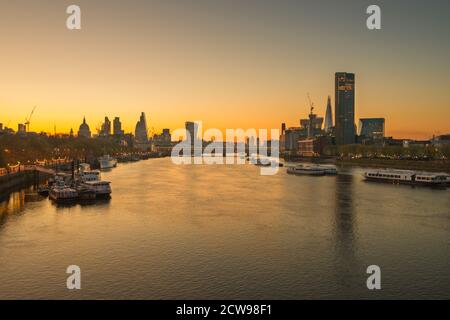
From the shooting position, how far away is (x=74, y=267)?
80.7 feet

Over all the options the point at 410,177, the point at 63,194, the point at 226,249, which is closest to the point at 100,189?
the point at 63,194

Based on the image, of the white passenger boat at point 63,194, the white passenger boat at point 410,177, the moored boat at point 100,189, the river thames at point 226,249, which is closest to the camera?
the river thames at point 226,249

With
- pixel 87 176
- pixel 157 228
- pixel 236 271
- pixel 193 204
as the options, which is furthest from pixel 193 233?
pixel 87 176

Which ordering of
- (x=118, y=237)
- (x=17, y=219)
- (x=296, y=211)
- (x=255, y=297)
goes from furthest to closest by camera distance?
1. (x=296, y=211)
2. (x=17, y=219)
3. (x=118, y=237)
4. (x=255, y=297)

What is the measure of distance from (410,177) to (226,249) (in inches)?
2101

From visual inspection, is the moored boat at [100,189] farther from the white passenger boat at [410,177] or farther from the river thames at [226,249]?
the white passenger boat at [410,177]

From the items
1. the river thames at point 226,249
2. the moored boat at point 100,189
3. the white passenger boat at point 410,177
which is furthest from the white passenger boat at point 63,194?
the white passenger boat at point 410,177

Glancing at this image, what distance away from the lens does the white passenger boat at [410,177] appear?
2660 inches

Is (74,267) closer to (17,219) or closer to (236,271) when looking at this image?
(236,271)

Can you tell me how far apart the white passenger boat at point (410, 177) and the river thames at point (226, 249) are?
17.0 meters

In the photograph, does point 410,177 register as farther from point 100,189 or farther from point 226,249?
point 226,249

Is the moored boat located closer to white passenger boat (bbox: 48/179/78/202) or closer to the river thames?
white passenger boat (bbox: 48/179/78/202)

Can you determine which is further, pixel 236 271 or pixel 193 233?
pixel 193 233

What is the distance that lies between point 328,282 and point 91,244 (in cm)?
1686
